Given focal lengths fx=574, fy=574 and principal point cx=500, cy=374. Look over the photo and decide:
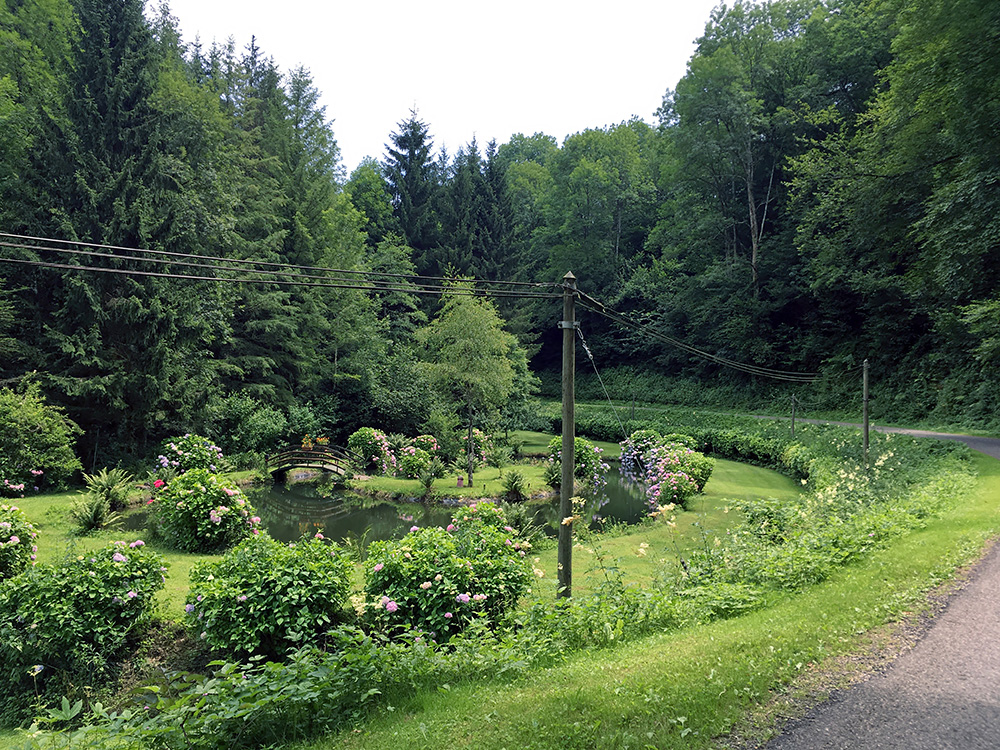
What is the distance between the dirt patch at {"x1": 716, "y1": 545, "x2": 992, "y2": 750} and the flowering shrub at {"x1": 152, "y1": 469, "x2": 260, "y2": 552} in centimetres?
941

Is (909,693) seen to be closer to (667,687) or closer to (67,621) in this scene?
(667,687)

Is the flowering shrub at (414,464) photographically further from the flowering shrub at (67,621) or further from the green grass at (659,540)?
the flowering shrub at (67,621)

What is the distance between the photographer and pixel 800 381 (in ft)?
103

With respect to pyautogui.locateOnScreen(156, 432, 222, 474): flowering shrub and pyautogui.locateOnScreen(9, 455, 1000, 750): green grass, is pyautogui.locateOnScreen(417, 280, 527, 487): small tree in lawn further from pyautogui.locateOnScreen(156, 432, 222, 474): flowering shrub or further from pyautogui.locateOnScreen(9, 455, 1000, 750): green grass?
pyautogui.locateOnScreen(9, 455, 1000, 750): green grass

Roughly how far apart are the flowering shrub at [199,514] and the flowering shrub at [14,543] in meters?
2.29

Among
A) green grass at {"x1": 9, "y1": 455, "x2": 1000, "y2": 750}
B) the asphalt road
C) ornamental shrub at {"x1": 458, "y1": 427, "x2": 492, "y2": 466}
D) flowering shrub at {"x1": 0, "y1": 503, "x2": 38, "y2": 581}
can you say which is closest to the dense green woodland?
ornamental shrub at {"x1": 458, "y1": 427, "x2": 492, "y2": 466}

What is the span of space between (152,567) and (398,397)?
18.6 meters

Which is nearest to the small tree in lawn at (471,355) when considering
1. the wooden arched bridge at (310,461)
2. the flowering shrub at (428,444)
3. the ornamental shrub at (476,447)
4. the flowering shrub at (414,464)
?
the ornamental shrub at (476,447)

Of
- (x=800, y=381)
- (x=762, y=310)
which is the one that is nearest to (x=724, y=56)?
(x=762, y=310)

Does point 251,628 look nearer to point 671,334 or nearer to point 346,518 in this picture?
point 346,518

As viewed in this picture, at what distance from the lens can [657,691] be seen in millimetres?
4066

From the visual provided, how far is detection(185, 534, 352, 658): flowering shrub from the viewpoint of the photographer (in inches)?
255

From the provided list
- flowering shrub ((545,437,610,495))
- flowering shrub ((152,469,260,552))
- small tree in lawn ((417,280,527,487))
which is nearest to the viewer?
flowering shrub ((152,469,260,552))

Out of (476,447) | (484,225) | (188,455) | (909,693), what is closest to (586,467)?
(476,447)
